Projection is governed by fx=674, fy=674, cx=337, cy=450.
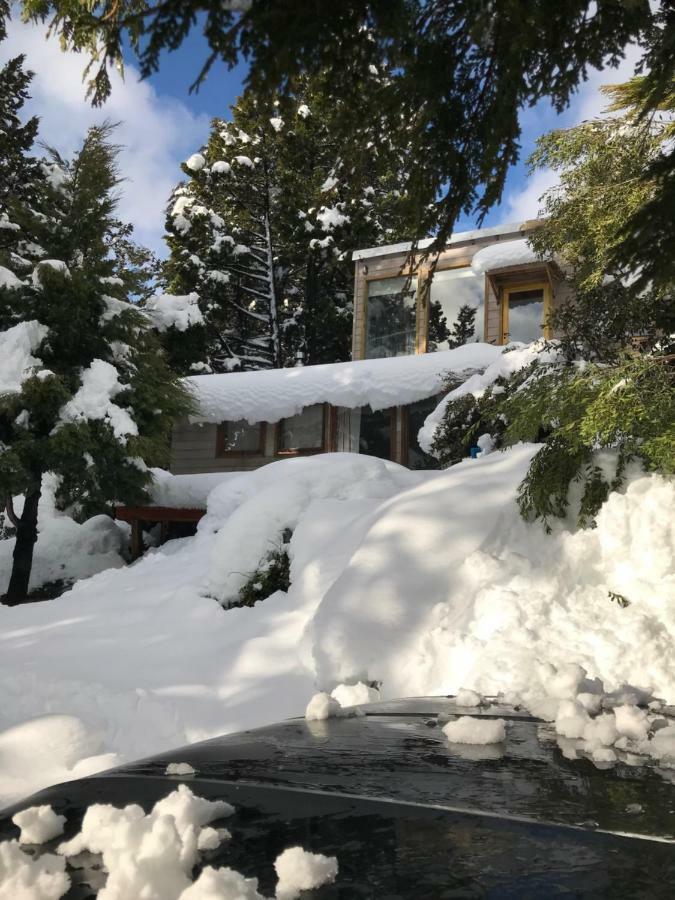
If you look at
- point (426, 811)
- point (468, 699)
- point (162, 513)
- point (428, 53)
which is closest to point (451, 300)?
point (162, 513)

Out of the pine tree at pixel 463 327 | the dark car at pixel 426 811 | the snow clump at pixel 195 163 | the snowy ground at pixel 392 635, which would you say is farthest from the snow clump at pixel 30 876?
the snow clump at pixel 195 163

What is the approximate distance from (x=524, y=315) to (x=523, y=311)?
0.39 ft

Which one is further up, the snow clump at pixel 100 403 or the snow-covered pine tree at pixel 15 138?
the snow-covered pine tree at pixel 15 138

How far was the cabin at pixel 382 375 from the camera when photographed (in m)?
15.5

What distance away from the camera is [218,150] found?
952 inches

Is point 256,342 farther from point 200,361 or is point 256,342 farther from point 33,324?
point 33,324

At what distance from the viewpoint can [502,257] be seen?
50.6ft

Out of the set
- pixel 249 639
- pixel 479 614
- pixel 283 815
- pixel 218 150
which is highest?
pixel 218 150

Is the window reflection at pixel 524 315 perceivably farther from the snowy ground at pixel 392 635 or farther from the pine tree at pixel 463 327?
the snowy ground at pixel 392 635

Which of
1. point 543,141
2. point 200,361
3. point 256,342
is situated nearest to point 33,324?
point 543,141

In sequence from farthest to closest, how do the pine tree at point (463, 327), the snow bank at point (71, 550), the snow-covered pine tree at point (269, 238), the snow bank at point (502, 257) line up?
the snow-covered pine tree at point (269, 238), the pine tree at point (463, 327), the snow bank at point (502, 257), the snow bank at point (71, 550)

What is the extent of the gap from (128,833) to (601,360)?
7960 mm

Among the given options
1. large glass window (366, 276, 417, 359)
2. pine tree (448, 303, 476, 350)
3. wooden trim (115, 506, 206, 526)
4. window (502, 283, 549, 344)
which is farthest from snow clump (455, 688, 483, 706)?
large glass window (366, 276, 417, 359)

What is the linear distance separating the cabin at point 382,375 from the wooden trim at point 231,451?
0.03 metres
